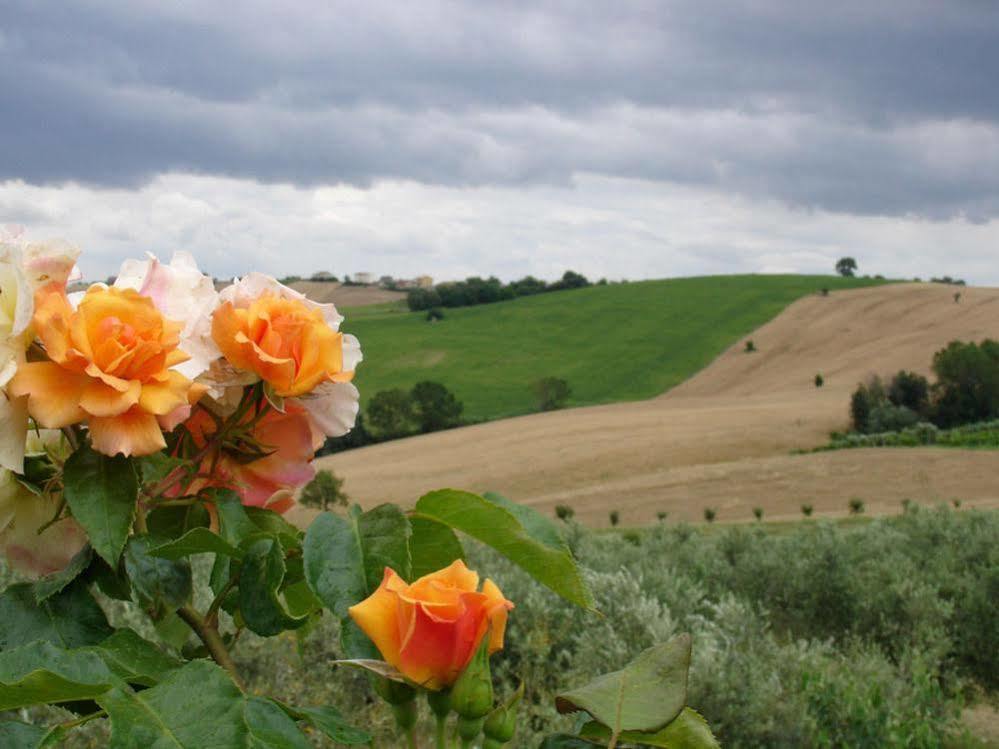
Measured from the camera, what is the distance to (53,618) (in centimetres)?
107

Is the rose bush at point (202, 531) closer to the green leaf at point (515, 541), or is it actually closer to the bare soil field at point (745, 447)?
the green leaf at point (515, 541)

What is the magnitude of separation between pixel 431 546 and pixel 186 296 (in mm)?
428

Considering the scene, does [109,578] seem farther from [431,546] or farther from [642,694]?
[642,694]

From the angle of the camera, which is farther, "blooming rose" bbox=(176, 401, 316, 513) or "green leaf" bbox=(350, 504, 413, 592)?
"blooming rose" bbox=(176, 401, 316, 513)

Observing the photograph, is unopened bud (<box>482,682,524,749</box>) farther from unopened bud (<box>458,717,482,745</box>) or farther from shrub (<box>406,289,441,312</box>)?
shrub (<box>406,289,441,312</box>)

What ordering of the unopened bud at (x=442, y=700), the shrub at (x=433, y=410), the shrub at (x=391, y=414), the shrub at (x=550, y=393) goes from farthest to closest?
the shrub at (x=550, y=393) → the shrub at (x=433, y=410) → the shrub at (x=391, y=414) → the unopened bud at (x=442, y=700)

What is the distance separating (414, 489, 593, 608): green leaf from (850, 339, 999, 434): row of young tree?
154 ft

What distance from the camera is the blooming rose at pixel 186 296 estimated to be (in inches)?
44.2

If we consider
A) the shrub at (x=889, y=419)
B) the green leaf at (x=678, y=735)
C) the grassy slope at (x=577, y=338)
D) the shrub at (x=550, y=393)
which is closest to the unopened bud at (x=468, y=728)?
the green leaf at (x=678, y=735)

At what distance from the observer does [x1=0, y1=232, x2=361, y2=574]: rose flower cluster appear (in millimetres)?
1011

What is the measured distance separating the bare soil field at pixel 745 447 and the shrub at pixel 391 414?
252cm

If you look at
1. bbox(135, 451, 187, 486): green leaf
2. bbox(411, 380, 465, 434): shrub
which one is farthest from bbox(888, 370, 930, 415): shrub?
bbox(135, 451, 187, 486): green leaf

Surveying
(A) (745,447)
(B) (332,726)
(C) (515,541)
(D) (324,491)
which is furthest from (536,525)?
(A) (745,447)

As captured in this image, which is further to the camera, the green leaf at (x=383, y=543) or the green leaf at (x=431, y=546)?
the green leaf at (x=431, y=546)
